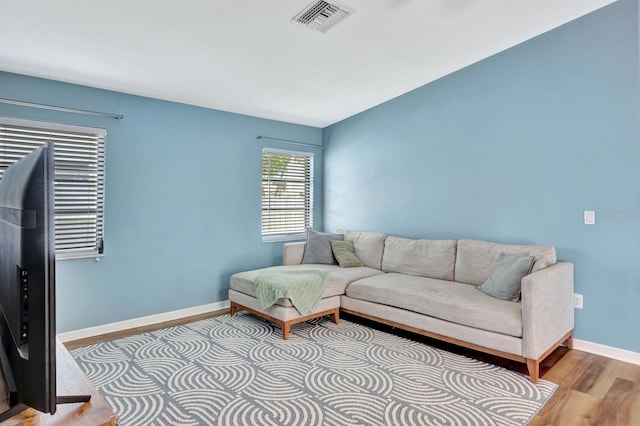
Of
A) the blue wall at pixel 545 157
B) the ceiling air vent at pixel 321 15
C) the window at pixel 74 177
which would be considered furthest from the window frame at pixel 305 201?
the ceiling air vent at pixel 321 15

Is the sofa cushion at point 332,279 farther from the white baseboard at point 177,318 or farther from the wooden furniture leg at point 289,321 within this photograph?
the white baseboard at point 177,318

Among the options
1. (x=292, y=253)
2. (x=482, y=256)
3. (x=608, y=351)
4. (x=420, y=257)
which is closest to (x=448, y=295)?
(x=482, y=256)

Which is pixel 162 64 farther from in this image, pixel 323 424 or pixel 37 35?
pixel 323 424

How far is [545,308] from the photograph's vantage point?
2506 mm

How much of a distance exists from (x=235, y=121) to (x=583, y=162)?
3522 millimetres

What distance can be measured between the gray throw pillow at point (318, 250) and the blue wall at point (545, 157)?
30.9 inches

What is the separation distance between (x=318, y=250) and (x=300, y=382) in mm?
2058

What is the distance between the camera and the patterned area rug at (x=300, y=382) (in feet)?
6.69

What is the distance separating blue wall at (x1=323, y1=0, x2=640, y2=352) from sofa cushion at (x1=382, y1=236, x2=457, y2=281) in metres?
0.25

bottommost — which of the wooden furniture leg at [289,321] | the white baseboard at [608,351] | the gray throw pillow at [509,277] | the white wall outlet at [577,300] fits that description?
the white baseboard at [608,351]

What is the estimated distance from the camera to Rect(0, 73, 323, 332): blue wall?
3244mm

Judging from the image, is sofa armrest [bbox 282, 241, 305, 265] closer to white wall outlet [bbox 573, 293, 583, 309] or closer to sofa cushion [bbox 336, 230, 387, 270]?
sofa cushion [bbox 336, 230, 387, 270]

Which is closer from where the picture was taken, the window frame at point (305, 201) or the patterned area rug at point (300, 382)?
the patterned area rug at point (300, 382)

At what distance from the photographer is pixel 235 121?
14.2 ft
